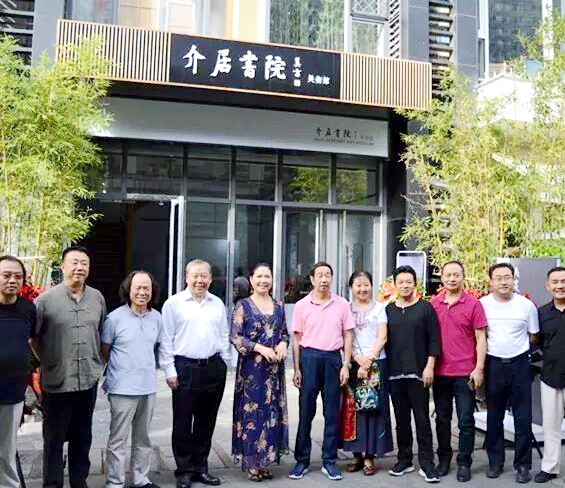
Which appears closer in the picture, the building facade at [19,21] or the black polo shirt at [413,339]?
the black polo shirt at [413,339]

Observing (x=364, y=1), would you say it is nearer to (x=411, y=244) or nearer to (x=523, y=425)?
(x=411, y=244)

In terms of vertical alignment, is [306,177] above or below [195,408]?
above

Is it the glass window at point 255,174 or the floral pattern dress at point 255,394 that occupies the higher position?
the glass window at point 255,174

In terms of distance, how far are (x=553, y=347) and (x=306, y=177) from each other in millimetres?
5917

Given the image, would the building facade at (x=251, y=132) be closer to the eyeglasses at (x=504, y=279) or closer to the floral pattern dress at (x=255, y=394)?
the floral pattern dress at (x=255, y=394)

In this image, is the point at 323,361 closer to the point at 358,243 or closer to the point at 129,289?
the point at 129,289

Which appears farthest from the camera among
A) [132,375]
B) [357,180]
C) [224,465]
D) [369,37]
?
[357,180]

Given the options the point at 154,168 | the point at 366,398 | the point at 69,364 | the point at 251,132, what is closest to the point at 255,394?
the point at 366,398

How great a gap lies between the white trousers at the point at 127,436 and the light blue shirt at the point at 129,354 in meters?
0.07

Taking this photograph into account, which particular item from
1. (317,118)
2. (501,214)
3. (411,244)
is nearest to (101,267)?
(317,118)

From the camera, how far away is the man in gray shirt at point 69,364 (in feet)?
10.8

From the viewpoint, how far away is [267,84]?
7.68 metres

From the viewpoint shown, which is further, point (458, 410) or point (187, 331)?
point (458, 410)

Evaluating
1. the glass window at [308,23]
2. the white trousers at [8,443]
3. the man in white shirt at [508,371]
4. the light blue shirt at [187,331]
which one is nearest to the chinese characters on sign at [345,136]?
the glass window at [308,23]
